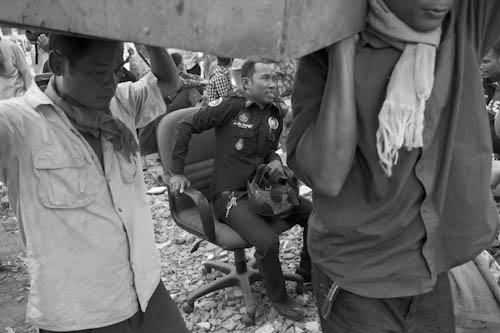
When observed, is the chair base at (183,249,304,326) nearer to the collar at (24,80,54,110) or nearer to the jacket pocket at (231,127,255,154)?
the jacket pocket at (231,127,255,154)

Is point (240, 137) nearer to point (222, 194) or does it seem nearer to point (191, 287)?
point (222, 194)

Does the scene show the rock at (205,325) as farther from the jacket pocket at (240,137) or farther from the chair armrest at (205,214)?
the jacket pocket at (240,137)

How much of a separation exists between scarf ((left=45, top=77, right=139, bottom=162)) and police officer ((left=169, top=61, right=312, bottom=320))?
1.31 metres

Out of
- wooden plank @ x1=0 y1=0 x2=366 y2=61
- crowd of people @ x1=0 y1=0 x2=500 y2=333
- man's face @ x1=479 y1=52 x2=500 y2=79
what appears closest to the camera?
wooden plank @ x1=0 y1=0 x2=366 y2=61

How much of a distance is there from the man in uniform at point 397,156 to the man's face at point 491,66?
2.97 m

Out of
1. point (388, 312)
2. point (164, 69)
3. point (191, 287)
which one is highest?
point (164, 69)

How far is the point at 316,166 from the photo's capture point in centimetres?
136

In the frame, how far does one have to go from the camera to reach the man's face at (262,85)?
333cm

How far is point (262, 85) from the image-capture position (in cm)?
335

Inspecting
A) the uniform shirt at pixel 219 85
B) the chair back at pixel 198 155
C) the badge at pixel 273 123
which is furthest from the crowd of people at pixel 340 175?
the uniform shirt at pixel 219 85

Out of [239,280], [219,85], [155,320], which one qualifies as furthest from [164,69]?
[219,85]

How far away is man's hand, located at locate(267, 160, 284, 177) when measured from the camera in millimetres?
3240

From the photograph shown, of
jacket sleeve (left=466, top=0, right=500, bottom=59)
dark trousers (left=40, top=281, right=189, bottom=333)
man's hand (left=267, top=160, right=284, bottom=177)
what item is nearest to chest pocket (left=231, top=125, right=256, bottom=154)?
man's hand (left=267, top=160, right=284, bottom=177)

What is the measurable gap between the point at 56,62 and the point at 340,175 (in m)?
1.11
